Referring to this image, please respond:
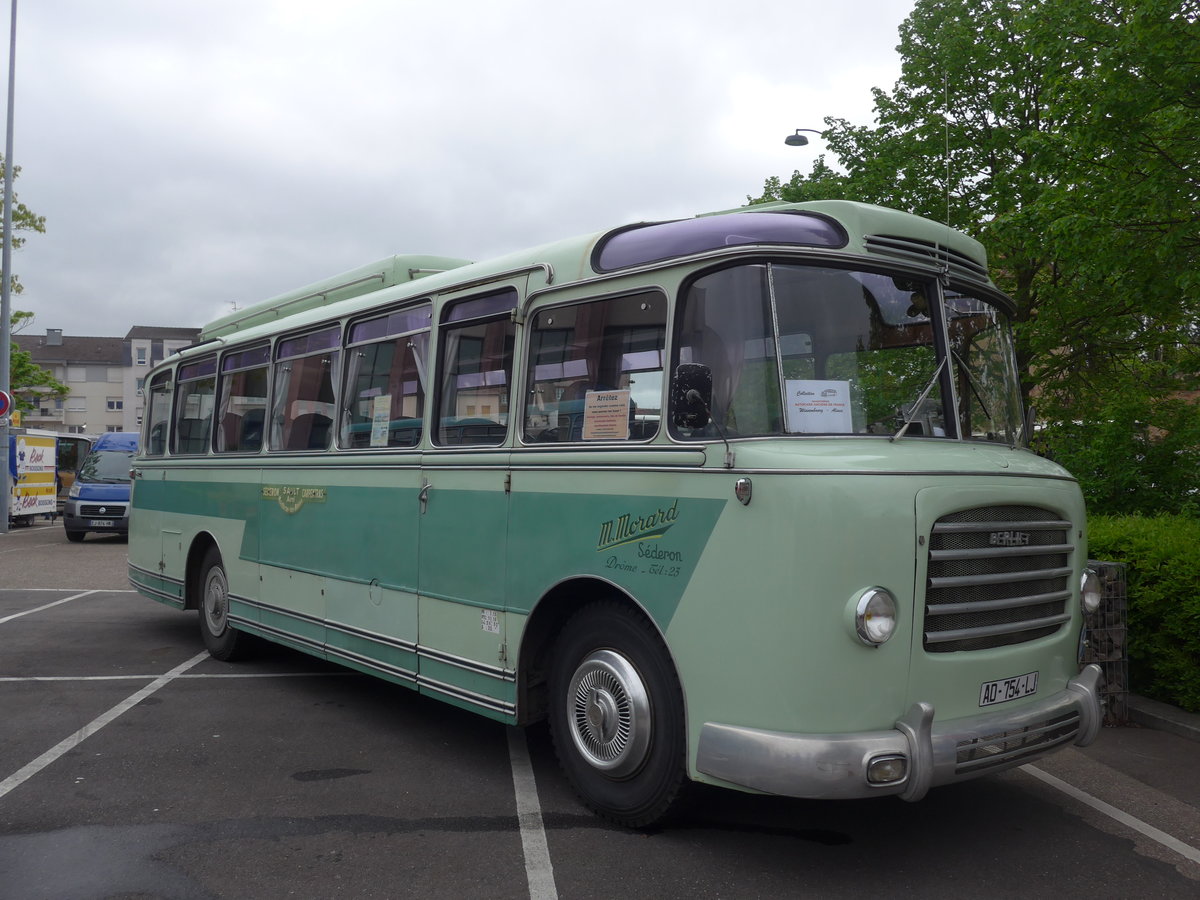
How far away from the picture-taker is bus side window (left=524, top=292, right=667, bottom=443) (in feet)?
16.2

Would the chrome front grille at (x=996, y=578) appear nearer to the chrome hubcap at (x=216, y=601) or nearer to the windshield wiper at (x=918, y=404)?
the windshield wiper at (x=918, y=404)

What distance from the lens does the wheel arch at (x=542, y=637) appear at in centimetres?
532

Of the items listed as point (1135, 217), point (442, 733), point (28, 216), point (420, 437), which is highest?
point (28, 216)

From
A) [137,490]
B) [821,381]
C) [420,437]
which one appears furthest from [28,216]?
[821,381]

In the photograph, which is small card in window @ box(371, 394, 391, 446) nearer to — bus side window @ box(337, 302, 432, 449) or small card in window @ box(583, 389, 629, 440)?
bus side window @ box(337, 302, 432, 449)

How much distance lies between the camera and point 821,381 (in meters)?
4.59

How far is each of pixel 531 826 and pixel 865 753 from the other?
177cm

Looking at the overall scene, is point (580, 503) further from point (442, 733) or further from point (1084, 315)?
point (1084, 315)

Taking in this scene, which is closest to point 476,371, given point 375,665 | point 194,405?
point 375,665

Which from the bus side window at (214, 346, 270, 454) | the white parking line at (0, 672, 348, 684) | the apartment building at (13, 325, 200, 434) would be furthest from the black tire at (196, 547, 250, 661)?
the apartment building at (13, 325, 200, 434)

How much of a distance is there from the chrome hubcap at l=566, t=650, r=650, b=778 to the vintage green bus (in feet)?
0.05

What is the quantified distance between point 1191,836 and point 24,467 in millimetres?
28631

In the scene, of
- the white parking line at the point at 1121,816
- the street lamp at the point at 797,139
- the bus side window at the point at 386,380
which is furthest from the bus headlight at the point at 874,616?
the street lamp at the point at 797,139

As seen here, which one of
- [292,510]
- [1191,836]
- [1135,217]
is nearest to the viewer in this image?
[1191,836]
